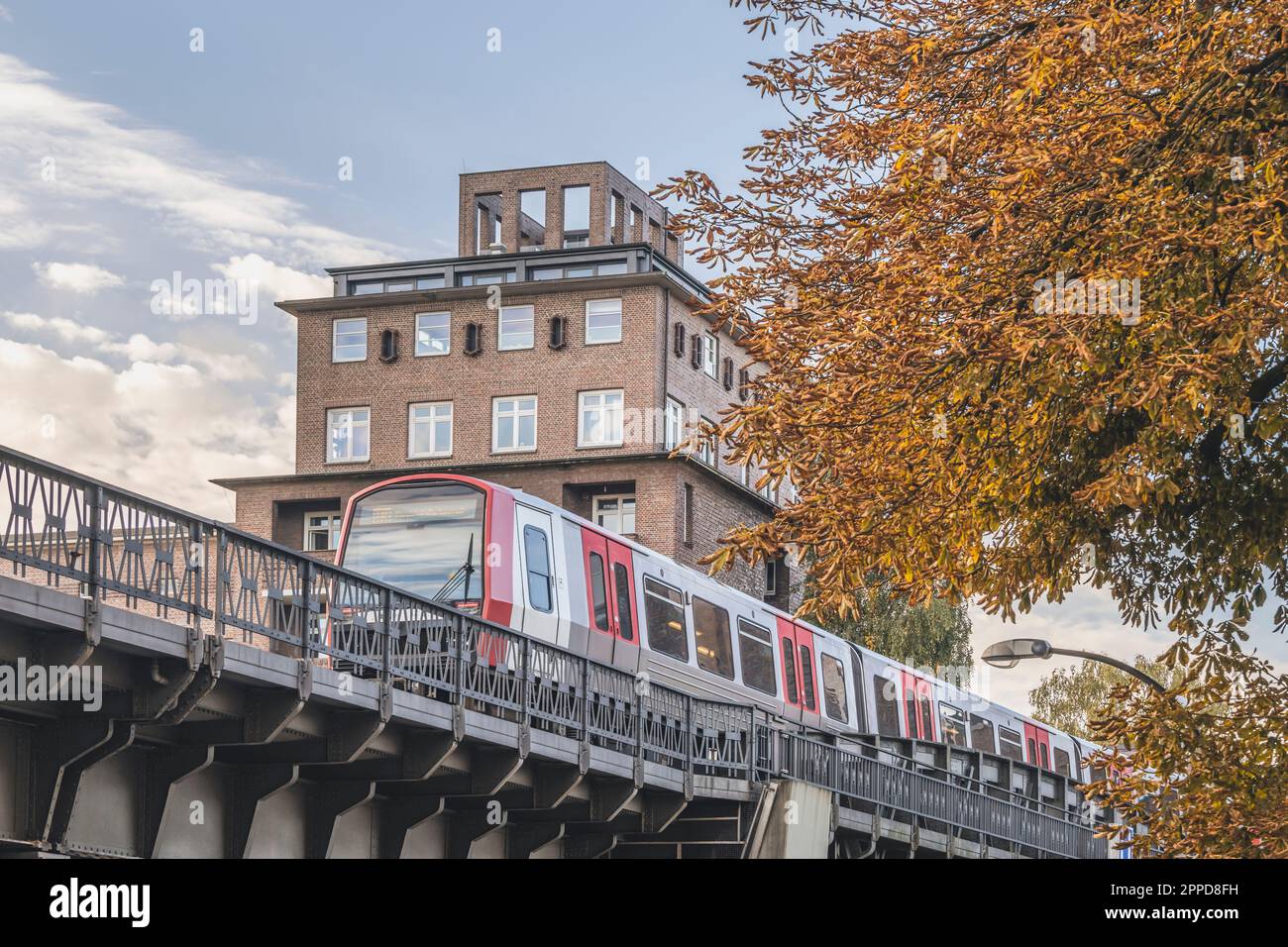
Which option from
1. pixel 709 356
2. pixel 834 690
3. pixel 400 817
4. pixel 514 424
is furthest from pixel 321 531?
pixel 400 817

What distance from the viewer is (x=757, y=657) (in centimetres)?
3125

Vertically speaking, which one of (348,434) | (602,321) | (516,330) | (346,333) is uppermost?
(346,333)

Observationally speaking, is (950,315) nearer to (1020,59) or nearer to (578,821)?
(1020,59)

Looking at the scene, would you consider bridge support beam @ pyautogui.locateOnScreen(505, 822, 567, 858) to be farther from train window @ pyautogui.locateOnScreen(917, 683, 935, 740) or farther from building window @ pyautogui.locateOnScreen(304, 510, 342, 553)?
building window @ pyautogui.locateOnScreen(304, 510, 342, 553)

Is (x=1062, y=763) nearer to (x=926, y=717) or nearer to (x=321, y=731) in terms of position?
(x=926, y=717)

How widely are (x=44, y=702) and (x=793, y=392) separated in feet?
19.5

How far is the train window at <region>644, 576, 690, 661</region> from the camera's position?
2702 cm

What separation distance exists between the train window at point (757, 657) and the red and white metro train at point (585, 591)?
0.02 m

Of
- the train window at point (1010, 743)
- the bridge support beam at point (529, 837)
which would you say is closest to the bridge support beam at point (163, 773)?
the bridge support beam at point (529, 837)

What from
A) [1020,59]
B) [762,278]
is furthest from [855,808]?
[1020,59]

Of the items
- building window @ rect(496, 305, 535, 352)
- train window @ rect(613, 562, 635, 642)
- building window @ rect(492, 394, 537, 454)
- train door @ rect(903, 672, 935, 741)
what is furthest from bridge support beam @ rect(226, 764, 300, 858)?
building window @ rect(496, 305, 535, 352)

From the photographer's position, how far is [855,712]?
35.5 metres

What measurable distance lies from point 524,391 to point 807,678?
1278 inches

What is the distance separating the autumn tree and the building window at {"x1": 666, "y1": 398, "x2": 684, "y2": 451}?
152ft
